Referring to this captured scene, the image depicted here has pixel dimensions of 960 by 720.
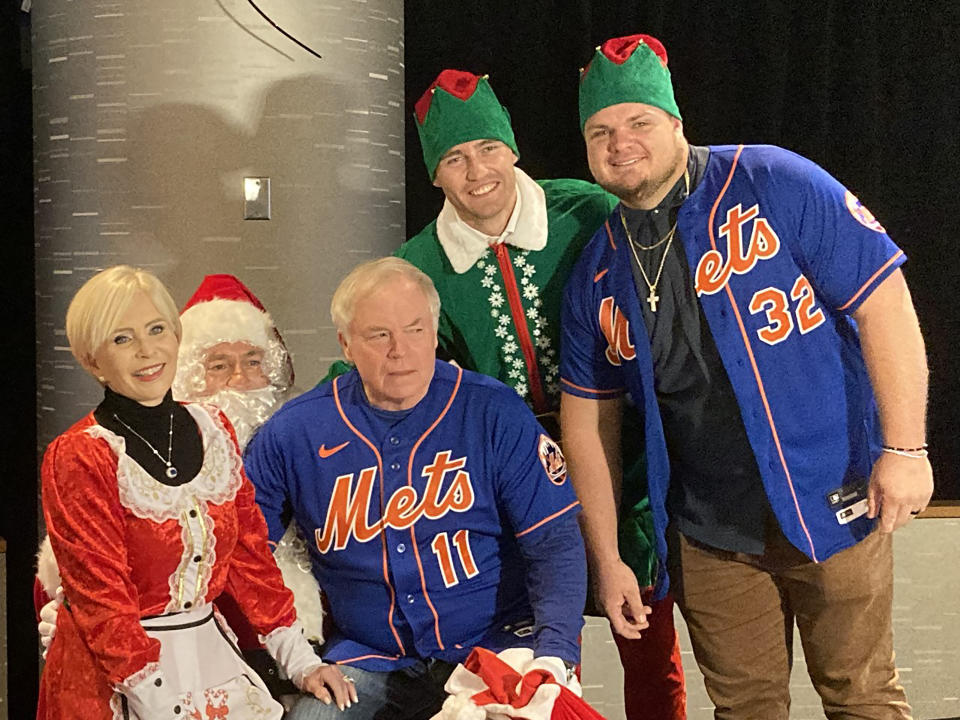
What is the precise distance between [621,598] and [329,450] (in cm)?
70

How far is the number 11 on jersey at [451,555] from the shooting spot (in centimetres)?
214

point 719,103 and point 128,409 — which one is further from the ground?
point 719,103

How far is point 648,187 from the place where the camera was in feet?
7.06

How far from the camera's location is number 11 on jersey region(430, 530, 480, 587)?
2.14 metres

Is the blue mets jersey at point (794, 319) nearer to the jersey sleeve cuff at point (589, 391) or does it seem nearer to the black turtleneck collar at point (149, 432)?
the jersey sleeve cuff at point (589, 391)

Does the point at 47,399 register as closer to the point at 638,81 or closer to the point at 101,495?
the point at 101,495

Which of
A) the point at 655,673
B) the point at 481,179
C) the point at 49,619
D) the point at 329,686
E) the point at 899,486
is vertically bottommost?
the point at 655,673

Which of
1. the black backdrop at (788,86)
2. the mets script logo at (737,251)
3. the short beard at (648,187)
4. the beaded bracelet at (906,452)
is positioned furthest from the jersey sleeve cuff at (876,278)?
the black backdrop at (788,86)

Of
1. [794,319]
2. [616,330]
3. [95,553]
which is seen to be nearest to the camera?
[95,553]

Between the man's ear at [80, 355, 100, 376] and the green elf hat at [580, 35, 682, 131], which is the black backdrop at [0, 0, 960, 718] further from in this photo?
the man's ear at [80, 355, 100, 376]

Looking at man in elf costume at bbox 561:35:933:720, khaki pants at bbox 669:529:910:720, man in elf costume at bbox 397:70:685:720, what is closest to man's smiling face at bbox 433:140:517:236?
man in elf costume at bbox 397:70:685:720

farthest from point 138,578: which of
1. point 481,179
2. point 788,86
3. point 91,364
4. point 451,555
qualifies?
point 788,86

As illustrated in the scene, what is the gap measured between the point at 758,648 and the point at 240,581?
1.10 metres

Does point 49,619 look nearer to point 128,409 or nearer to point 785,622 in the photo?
point 128,409
